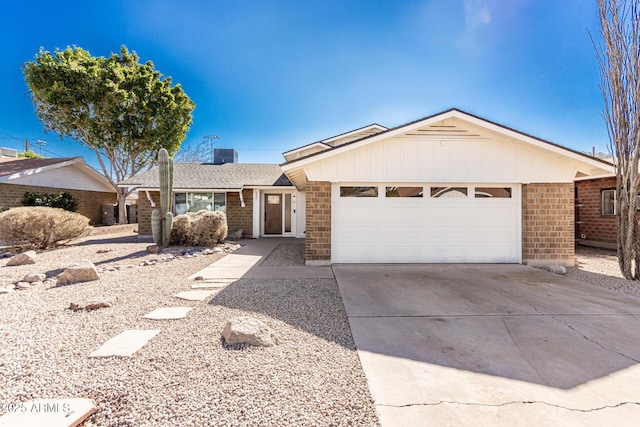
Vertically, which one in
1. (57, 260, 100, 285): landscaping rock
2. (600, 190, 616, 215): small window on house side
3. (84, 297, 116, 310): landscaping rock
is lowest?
(84, 297, 116, 310): landscaping rock

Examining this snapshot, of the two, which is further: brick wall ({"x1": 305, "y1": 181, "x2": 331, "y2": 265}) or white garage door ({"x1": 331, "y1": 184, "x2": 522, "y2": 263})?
white garage door ({"x1": 331, "y1": 184, "x2": 522, "y2": 263})

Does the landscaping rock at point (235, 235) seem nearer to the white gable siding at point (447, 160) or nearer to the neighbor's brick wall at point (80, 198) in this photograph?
the white gable siding at point (447, 160)

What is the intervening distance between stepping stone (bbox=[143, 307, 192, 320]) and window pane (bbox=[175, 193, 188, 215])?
10322 millimetres

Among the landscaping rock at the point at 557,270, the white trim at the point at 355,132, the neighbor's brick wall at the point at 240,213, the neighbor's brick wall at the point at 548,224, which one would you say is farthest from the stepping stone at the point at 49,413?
the white trim at the point at 355,132

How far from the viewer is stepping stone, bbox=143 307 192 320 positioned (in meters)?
3.89

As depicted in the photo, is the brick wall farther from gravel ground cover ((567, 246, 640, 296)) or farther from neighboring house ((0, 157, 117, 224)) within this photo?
neighboring house ((0, 157, 117, 224))

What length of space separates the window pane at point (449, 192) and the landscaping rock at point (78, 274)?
808cm

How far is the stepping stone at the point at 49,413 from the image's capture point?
76.0 inches

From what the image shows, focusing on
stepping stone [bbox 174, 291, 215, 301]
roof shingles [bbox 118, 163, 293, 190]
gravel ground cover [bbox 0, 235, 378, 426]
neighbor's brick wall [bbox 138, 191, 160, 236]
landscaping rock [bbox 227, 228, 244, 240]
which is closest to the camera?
gravel ground cover [bbox 0, 235, 378, 426]

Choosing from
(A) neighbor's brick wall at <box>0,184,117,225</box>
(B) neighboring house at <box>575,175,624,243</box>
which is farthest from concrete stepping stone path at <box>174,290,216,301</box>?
(A) neighbor's brick wall at <box>0,184,117,225</box>

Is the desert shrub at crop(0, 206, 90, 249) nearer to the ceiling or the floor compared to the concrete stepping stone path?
nearer to the ceiling

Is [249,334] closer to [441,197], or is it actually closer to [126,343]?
[126,343]

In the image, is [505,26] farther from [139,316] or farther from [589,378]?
[139,316]

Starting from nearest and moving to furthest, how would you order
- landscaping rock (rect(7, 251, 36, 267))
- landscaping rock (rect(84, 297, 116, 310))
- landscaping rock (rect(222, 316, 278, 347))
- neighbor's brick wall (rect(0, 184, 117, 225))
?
landscaping rock (rect(222, 316, 278, 347)) → landscaping rock (rect(84, 297, 116, 310)) → landscaping rock (rect(7, 251, 36, 267)) → neighbor's brick wall (rect(0, 184, 117, 225))
